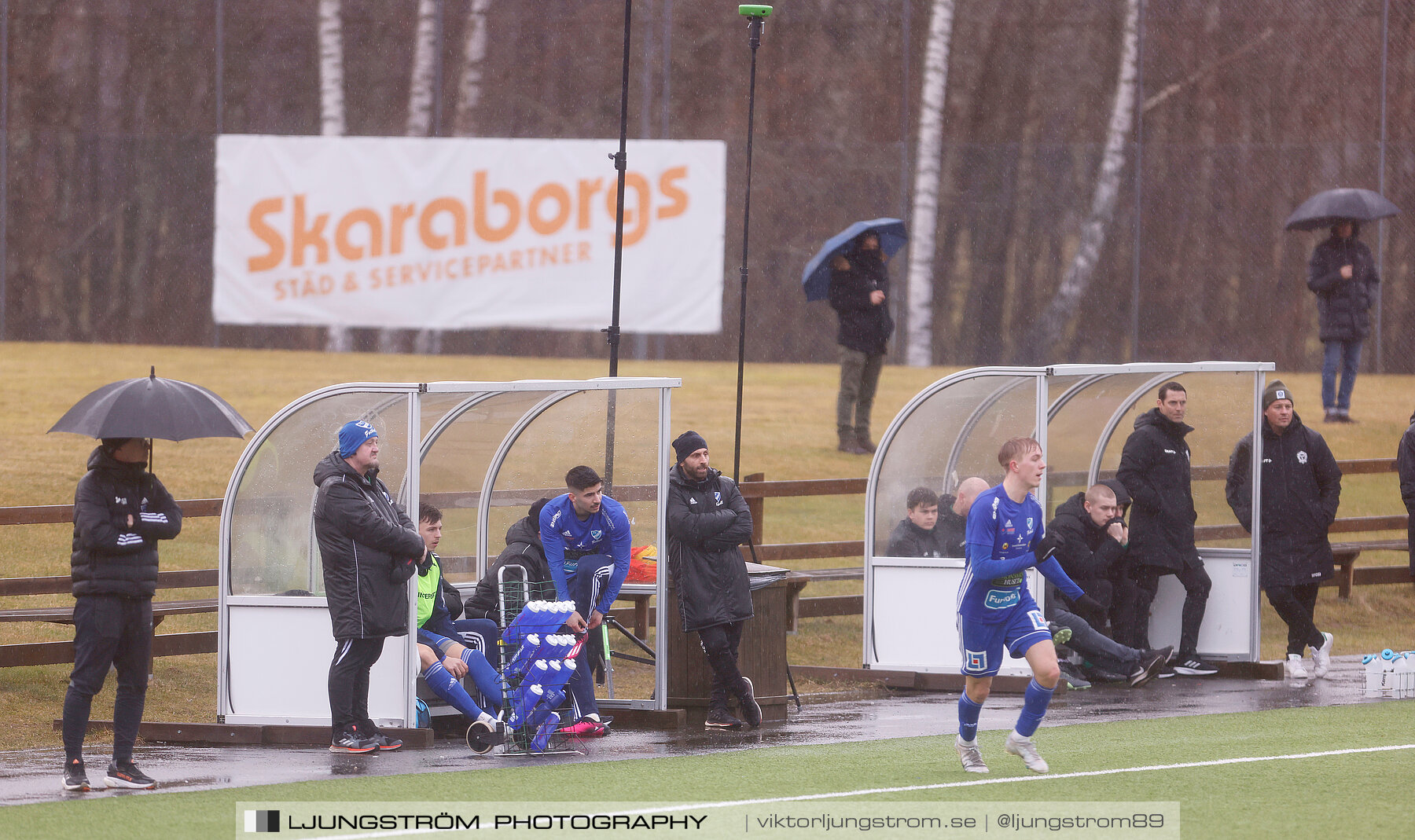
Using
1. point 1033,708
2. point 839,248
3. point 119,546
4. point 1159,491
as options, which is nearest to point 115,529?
point 119,546

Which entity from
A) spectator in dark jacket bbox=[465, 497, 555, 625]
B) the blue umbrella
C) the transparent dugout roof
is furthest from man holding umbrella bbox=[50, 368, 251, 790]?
the blue umbrella

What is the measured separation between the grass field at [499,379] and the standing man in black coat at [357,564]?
8.98ft

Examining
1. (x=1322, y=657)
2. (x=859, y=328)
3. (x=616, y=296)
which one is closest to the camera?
(x=1322, y=657)

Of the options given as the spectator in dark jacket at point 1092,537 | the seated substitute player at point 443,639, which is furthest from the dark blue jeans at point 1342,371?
the seated substitute player at point 443,639

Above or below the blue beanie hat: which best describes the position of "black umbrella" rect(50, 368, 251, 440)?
above

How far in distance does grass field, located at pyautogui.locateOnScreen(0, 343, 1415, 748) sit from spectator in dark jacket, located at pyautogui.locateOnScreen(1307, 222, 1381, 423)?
921 millimetres

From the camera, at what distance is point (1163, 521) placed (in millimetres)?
12945

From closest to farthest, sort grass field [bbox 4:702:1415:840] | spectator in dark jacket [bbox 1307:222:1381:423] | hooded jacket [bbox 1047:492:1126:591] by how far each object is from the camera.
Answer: grass field [bbox 4:702:1415:840] < hooded jacket [bbox 1047:492:1126:591] < spectator in dark jacket [bbox 1307:222:1381:423]

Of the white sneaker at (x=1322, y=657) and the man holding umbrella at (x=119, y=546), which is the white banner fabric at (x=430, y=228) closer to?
the white sneaker at (x=1322, y=657)

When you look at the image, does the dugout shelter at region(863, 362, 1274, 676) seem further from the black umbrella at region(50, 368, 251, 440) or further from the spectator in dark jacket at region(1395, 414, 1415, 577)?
the black umbrella at region(50, 368, 251, 440)

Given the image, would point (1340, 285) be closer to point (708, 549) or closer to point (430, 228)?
point (430, 228)

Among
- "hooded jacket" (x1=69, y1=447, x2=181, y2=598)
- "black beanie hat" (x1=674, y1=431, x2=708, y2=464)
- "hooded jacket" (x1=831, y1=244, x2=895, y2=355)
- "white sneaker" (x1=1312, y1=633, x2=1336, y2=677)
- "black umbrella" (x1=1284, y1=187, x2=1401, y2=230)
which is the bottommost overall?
"white sneaker" (x1=1312, y1=633, x2=1336, y2=677)

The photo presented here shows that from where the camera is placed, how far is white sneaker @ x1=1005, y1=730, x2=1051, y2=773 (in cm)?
880

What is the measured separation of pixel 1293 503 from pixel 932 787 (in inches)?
217
